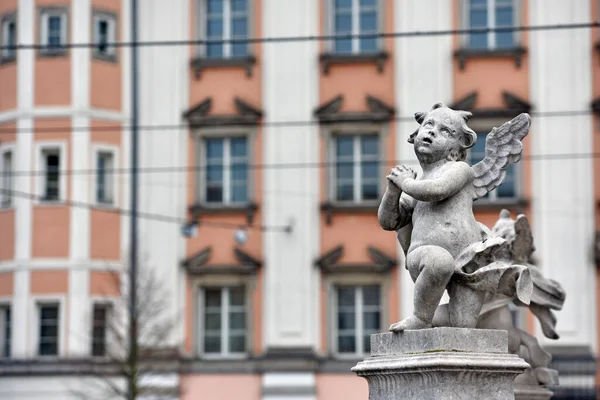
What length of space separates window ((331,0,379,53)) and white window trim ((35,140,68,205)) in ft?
22.8

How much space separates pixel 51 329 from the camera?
39.2m

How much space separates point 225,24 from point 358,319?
308 inches

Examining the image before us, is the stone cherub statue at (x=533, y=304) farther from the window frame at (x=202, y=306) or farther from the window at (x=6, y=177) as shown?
the window at (x=6, y=177)

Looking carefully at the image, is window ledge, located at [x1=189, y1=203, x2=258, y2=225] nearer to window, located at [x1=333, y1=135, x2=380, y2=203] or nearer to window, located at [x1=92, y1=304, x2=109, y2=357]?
window, located at [x1=333, y1=135, x2=380, y2=203]

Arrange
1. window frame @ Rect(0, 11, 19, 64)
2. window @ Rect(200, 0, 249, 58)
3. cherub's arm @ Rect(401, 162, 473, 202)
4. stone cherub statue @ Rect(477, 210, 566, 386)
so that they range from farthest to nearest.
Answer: window frame @ Rect(0, 11, 19, 64)
window @ Rect(200, 0, 249, 58)
stone cherub statue @ Rect(477, 210, 566, 386)
cherub's arm @ Rect(401, 162, 473, 202)

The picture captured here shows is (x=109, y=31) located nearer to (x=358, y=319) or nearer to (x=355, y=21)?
(x=355, y=21)

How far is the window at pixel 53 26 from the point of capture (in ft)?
130

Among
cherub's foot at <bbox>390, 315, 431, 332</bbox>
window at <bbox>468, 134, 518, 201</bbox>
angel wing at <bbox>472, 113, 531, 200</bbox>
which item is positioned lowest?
cherub's foot at <bbox>390, 315, 431, 332</bbox>

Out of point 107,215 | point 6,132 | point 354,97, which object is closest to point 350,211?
point 354,97

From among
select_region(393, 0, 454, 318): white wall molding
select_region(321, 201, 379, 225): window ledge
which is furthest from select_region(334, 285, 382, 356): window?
select_region(321, 201, 379, 225): window ledge

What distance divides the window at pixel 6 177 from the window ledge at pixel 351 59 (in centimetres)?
793

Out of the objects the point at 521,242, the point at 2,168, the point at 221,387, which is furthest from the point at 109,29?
the point at 521,242

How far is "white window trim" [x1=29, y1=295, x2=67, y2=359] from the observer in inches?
Result: 1531

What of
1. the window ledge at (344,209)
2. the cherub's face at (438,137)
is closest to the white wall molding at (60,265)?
the window ledge at (344,209)
